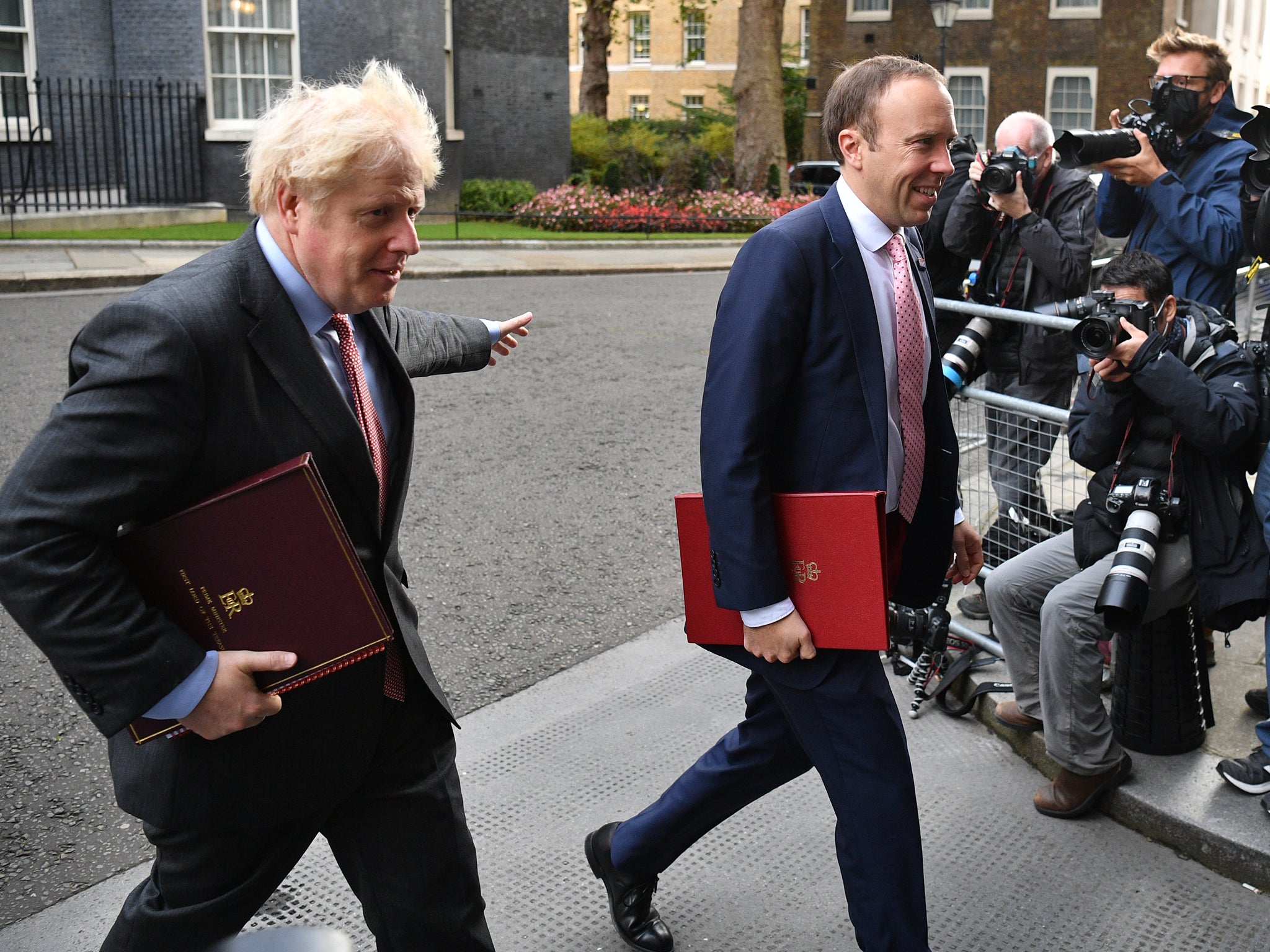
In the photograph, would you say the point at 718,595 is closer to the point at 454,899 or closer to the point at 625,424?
the point at 454,899

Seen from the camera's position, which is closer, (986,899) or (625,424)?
(986,899)

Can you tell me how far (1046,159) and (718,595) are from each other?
3424 mm

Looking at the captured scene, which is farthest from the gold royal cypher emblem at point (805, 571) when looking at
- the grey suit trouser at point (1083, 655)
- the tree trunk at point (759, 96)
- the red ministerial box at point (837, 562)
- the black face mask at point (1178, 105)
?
the tree trunk at point (759, 96)

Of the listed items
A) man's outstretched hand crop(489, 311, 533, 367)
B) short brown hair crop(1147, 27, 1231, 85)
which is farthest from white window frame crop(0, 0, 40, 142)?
man's outstretched hand crop(489, 311, 533, 367)

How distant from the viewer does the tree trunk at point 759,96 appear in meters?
25.0

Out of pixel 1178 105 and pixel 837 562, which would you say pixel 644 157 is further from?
pixel 837 562

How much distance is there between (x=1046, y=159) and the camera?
5.14 meters

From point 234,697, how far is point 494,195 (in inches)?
928

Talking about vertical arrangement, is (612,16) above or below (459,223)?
above

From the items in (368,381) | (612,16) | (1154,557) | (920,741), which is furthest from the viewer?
(612,16)

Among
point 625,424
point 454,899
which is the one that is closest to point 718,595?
point 454,899

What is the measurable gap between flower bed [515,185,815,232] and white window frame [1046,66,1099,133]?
16.4 meters

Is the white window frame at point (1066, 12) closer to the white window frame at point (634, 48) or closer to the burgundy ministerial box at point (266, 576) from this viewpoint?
the white window frame at point (634, 48)

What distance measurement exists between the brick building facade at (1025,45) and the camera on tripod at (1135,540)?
33761 mm
